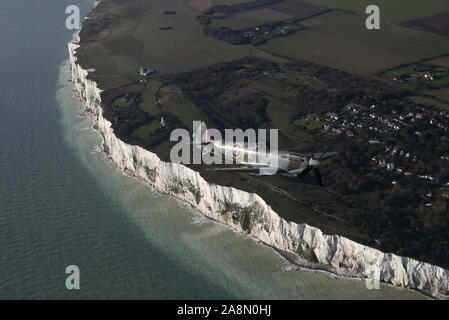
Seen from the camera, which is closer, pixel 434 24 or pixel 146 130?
pixel 146 130

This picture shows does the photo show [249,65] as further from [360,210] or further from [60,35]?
[60,35]

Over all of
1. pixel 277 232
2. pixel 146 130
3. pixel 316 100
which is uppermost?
pixel 316 100

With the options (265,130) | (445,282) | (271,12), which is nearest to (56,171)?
(265,130)

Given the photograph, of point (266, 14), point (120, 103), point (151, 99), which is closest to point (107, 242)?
point (120, 103)

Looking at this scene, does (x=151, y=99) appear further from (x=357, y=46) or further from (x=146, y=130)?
(x=357, y=46)

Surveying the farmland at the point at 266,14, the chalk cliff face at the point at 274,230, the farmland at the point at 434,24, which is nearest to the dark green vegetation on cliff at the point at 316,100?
the farmland at the point at 266,14
